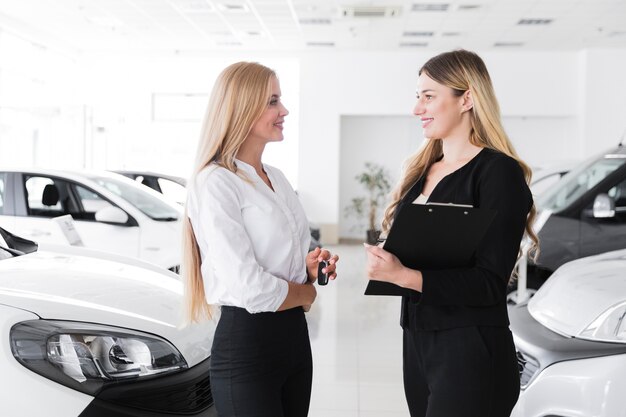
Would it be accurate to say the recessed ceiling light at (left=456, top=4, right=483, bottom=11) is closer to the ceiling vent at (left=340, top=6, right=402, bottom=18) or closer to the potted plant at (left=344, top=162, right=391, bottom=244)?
the ceiling vent at (left=340, top=6, right=402, bottom=18)

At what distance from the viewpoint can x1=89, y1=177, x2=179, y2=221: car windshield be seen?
559cm

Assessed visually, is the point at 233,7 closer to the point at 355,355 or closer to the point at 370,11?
the point at 370,11

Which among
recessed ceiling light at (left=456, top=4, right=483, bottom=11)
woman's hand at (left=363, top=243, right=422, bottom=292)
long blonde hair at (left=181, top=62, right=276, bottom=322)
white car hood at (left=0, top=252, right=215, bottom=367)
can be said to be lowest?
white car hood at (left=0, top=252, right=215, bottom=367)

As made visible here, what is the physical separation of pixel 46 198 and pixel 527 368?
13.9ft

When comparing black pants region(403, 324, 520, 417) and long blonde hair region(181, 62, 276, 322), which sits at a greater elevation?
long blonde hair region(181, 62, 276, 322)

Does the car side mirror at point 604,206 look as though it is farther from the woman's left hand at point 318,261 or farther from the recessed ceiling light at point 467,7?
the recessed ceiling light at point 467,7

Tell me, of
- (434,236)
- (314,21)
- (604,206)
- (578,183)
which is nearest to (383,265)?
(434,236)

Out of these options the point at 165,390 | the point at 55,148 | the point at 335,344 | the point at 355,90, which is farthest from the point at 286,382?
the point at 55,148

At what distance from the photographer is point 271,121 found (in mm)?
1796

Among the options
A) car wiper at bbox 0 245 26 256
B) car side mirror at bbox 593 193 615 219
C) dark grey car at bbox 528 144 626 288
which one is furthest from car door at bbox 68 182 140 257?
car side mirror at bbox 593 193 615 219

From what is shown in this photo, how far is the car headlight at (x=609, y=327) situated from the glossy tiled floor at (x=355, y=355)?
1.62 meters

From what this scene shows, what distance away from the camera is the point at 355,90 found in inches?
539

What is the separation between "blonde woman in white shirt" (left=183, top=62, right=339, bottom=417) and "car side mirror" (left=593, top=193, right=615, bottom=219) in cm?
391

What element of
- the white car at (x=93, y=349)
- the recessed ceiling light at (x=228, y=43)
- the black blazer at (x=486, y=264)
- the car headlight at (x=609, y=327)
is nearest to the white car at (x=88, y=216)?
the white car at (x=93, y=349)
